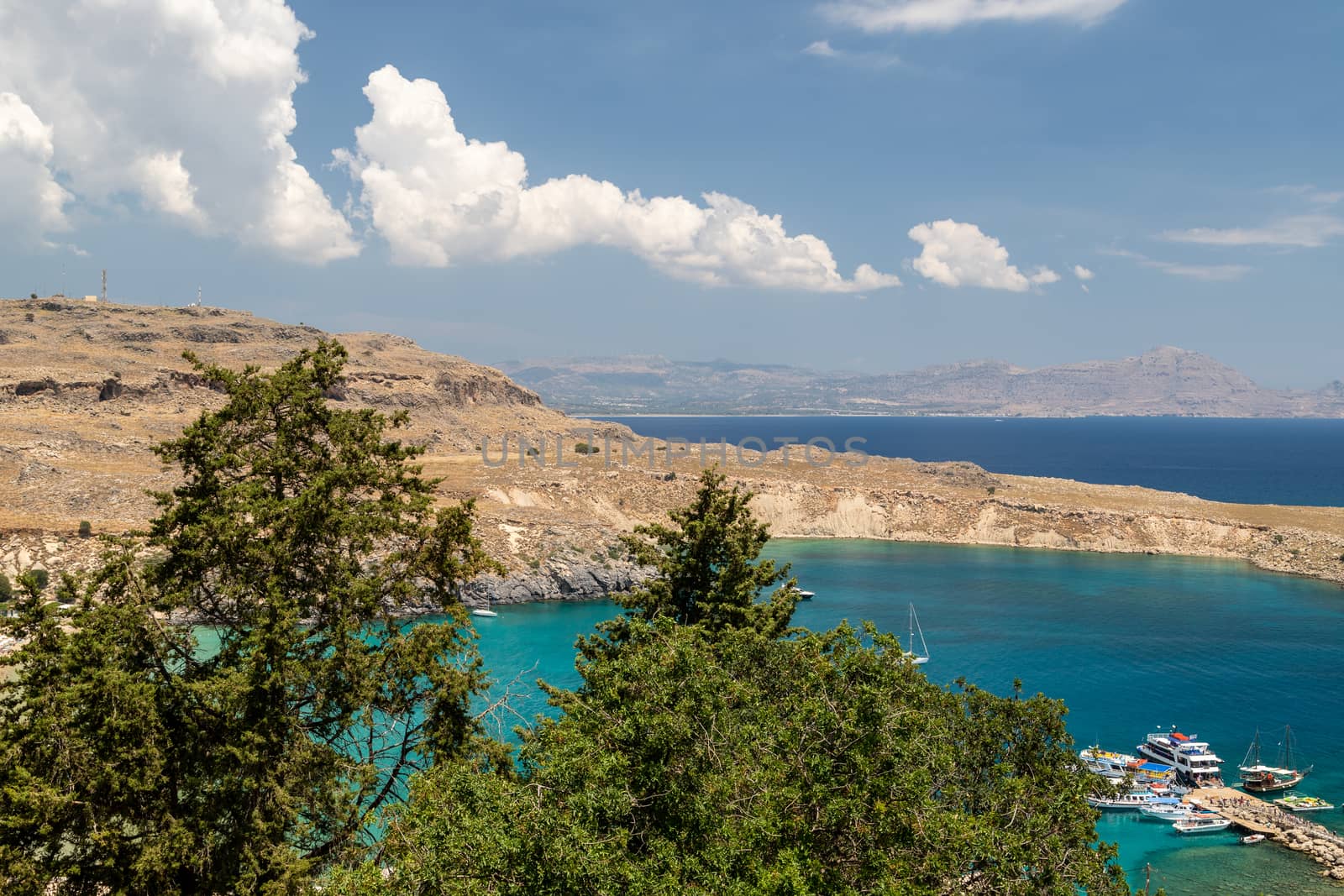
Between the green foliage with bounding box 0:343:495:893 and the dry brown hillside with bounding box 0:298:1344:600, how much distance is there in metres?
26.6

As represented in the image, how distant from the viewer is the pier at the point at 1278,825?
1049 inches

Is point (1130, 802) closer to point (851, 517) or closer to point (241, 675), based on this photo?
point (241, 675)

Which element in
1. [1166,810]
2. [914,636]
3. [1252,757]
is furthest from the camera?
[914,636]

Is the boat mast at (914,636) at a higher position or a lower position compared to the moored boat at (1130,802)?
higher

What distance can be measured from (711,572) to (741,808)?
38.6 feet

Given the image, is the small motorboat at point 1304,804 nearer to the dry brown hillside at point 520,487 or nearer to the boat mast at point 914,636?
the boat mast at point 914,636

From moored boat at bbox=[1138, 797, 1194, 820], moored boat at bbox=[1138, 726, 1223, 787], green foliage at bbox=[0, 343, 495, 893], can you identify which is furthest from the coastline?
green foliage at bbox=[0, 343, 495, 893]

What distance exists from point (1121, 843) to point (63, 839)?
3188 cm

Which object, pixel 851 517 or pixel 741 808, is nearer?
pixel 741 808

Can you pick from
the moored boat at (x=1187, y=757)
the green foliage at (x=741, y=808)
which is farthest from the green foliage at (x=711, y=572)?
the moored boat at (x=1187, y=757)

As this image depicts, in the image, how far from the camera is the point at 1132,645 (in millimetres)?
48188

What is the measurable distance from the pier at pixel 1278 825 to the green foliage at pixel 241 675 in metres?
29.7

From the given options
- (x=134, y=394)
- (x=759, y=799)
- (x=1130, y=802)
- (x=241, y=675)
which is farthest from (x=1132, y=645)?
(x=134, y=394)

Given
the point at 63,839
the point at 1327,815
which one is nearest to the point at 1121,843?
the point at 1327,815
